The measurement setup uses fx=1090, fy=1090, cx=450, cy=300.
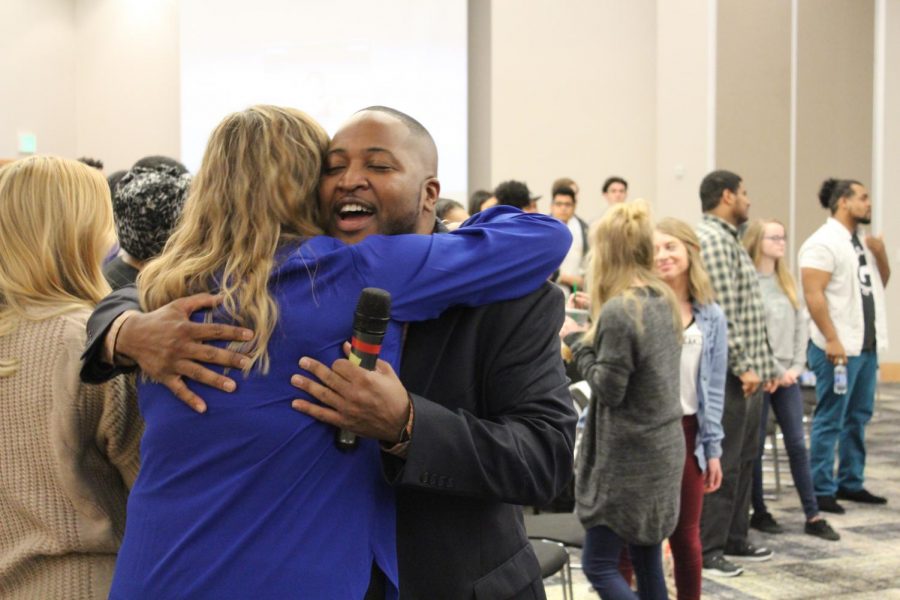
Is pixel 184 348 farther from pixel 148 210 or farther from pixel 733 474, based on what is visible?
pixel 733 474

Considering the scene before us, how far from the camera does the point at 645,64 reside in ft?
40.2

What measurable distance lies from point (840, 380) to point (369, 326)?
5145 millimetres

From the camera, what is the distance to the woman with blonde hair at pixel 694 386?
3.70 m

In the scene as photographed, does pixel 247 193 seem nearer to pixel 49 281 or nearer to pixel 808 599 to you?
pixel 49 281

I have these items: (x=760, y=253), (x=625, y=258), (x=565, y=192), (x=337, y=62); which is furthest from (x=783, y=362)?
(x=337, y=62)

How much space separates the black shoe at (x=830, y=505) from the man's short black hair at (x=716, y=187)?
5.96 feet

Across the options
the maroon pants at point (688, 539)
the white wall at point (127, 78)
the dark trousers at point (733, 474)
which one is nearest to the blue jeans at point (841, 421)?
the dark trousers at point (733, 474)

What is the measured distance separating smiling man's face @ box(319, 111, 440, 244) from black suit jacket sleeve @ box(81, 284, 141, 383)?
1.15 ft

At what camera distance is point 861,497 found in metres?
6.31

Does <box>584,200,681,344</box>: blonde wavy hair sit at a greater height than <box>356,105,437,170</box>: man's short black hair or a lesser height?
lesser

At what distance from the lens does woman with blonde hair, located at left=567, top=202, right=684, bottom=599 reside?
3391 millimetres

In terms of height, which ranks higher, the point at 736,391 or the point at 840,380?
the point at 736,391

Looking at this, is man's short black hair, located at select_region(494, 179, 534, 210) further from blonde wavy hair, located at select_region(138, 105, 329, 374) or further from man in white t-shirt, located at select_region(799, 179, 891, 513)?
blonde wavy hair, located at select_region(138, 105, 329, 374)

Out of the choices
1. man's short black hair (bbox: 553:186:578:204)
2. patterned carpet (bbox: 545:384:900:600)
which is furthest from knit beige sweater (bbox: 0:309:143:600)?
man's short black hair (bbox: 553:186:578:204)
